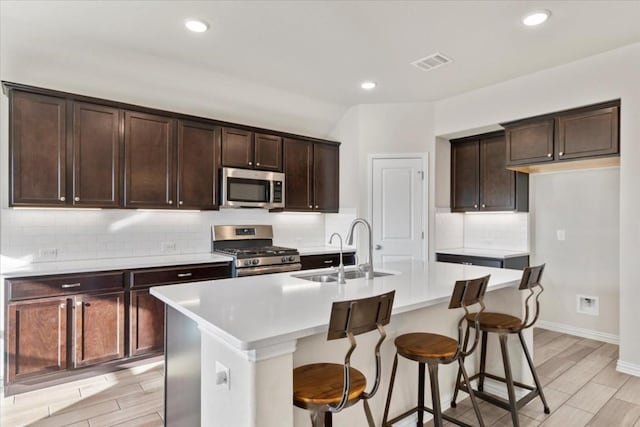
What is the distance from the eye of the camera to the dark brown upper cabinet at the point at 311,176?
4.69 meters

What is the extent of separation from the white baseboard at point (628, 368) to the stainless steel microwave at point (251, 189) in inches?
143

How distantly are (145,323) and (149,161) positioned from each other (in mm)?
1523

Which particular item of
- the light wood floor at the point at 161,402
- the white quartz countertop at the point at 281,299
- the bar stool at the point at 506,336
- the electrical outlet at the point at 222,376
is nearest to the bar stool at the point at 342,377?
the white quartz countertop at the point at 281,299

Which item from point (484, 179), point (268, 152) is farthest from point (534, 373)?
point (268, 152)

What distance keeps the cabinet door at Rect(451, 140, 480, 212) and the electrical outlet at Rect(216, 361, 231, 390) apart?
13.6 ft

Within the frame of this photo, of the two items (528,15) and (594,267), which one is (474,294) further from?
(594,267)

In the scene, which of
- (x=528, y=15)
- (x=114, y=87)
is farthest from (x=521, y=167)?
(x=114, y=87)

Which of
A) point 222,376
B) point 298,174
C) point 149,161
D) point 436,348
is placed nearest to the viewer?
point 222,376

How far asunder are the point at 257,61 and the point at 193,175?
4.37ft

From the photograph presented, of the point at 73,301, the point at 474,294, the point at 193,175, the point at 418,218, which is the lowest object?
the point at 73,301

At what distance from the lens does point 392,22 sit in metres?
2.83

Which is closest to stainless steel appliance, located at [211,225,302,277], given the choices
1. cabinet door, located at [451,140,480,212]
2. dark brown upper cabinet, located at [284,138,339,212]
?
dark brown upper cabinet, located at [284,138,339,212]

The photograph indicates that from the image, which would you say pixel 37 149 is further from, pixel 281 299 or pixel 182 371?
pixel 281 299

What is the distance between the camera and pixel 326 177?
5.09 metres
